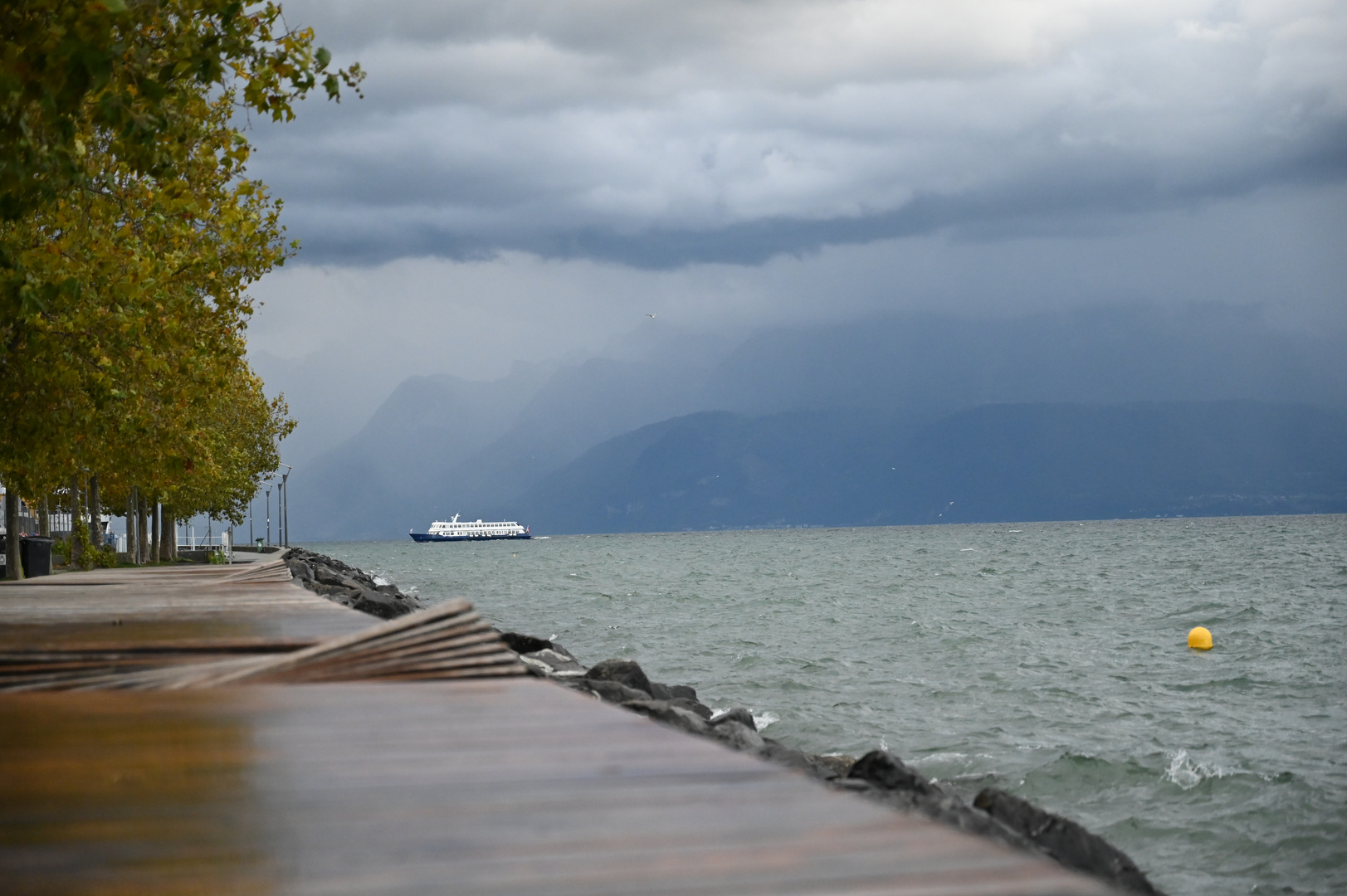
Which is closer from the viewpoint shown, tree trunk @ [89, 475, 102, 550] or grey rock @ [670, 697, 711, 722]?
grey rock @ [670, 697, 711, 722]

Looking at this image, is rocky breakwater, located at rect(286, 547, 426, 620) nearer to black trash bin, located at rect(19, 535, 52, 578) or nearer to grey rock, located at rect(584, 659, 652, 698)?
grey rock, located at rect(584, 659, 652, 698)

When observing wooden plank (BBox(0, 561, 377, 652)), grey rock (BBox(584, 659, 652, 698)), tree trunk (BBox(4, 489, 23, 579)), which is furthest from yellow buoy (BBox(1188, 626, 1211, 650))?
tree trunk (BBox(4, 489, 23, 579))

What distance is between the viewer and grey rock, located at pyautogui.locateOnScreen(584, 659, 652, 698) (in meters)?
13.9

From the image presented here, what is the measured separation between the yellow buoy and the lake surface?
1.24 ft

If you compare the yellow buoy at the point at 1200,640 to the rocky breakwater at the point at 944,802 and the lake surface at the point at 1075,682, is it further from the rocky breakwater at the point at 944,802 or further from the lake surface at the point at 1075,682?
the rocky breakwater at the point at 944,802

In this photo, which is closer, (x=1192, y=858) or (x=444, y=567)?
(x=1192, y=858)

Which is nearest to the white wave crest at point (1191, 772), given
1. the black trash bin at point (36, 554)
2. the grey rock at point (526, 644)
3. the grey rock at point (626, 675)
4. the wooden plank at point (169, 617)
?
the grey rock at point (626, 675)

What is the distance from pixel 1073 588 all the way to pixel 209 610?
4064 cm

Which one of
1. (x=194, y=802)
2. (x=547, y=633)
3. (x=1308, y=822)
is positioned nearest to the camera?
(x=194, y=802)

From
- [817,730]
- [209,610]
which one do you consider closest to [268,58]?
[209,610]

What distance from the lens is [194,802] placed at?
298 centimetres

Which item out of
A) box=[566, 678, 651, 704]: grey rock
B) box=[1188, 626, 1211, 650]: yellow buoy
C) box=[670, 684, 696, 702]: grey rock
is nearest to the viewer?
box=[566, 678, 651, 704]: grey rock

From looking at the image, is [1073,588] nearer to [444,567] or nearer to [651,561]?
[651,561]

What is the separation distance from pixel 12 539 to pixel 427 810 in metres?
25.1
